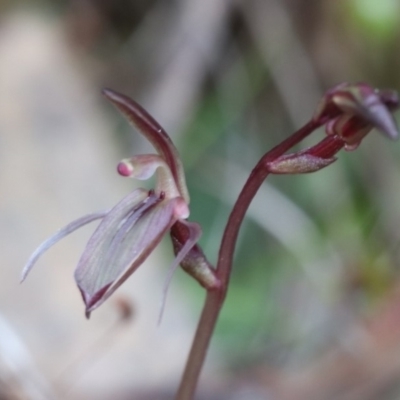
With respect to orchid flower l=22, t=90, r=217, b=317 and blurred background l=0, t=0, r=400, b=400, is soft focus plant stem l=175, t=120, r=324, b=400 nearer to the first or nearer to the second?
orchid flower l=22, t=90, r=217, b=317

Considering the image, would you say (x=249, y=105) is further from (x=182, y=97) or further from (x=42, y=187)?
(x=42, y=187)

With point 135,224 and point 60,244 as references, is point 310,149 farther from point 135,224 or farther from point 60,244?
point 60,244

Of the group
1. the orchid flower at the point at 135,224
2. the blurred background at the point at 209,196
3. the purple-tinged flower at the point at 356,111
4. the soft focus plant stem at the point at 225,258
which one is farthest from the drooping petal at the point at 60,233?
the blurred background at the point at 209,196

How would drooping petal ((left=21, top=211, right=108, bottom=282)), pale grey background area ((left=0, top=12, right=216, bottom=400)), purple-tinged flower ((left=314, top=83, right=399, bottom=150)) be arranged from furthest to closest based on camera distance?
pale grey background area ((left=0, top=12, right=216, bottom=400)), drooping petal ((left=21, top=211, right=108, bottom=282)), purple-tinged flower ((left=314, top=83, right=399, bottom=150))

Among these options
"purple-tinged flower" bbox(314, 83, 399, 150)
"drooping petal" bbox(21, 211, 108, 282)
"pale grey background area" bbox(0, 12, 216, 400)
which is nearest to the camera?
"purple-tinged flower" bbox(314, 83, 399, 150)

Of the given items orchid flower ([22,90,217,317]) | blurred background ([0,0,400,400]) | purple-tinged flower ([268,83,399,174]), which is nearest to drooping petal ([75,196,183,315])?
orchid flower ([22,90,217,317])
